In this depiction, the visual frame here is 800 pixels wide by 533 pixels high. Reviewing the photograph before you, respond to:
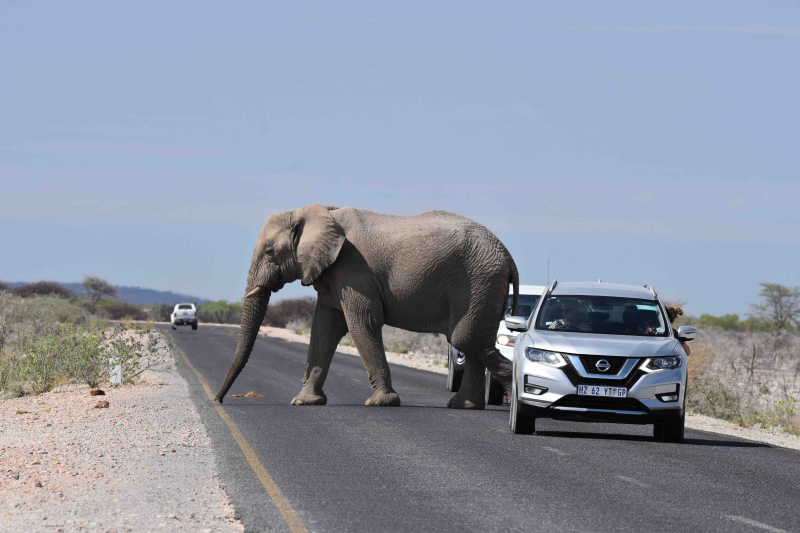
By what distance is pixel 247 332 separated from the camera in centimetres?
1766

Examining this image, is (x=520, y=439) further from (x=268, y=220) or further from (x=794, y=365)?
(x=794, y=365)

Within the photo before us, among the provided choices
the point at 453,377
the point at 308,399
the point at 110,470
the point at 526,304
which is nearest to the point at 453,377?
the point at 453,377

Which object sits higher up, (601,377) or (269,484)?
(601,377)

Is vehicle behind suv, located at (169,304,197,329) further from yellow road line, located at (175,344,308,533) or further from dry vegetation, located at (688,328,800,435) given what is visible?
yellow road line, located at (175,344,308,533)

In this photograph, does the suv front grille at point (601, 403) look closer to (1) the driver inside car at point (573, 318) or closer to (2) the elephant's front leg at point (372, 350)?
(1) the driver inside car at point (573, 318)

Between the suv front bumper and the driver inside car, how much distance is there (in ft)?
4.13

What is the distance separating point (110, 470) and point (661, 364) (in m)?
6.46

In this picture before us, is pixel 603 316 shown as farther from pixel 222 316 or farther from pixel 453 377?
pixel 222 316

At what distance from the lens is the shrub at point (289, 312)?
93.1 meters

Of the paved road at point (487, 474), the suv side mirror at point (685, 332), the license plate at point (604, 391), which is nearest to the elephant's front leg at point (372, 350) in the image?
the paved road at point (487, 474)

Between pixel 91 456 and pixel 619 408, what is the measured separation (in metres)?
6.01

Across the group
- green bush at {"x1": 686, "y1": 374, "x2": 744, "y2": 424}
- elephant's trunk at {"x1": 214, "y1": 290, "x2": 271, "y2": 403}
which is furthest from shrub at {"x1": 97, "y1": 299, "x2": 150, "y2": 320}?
elephant's trunk at {"x1": 214, "y1": 290, "x2": 271, "y2": 403}

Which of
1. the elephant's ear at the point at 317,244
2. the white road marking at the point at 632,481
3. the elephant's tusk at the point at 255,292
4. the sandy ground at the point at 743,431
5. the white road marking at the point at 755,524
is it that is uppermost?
the elephant's ear at the point at 317,244

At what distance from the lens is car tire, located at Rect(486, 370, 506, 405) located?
1806cm
